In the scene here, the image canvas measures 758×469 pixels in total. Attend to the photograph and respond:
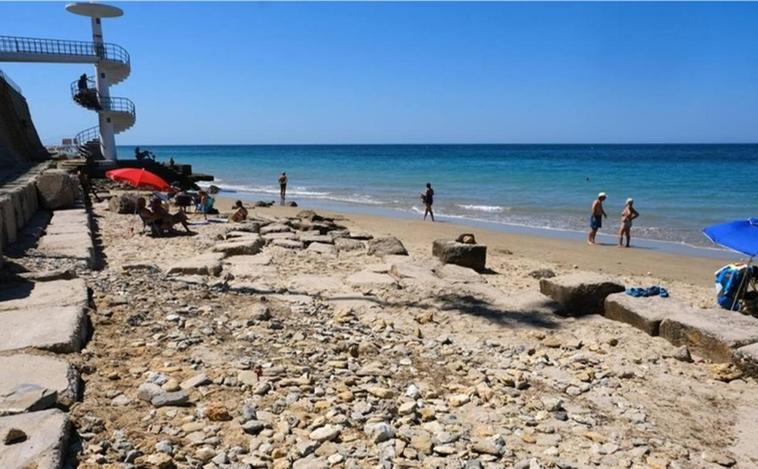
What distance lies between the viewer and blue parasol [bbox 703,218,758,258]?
21.6 feet

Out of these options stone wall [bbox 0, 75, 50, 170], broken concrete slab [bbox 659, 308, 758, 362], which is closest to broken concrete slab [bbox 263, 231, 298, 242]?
broken concrete slab [bbox 659, 308, 758, 362]

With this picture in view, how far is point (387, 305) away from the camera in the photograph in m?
6.48

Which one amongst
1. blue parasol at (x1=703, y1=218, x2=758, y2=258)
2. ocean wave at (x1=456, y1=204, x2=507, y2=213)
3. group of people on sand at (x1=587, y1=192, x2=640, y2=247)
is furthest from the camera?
ocean wave at (x1=456, y1=204, x2=507, y2=213)

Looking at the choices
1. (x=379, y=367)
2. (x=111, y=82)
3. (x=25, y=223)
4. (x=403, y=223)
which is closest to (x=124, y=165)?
(x=111, y=82)

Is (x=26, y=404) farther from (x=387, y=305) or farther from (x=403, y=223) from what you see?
(x=403, y=223)

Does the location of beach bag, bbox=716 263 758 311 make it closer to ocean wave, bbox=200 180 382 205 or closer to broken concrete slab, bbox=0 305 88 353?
broken concrete slab, bbox=0 305 88 353

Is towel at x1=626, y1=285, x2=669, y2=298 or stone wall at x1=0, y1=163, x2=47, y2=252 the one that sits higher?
stone wall at x1=0, y1=163, x2=47, y2=252

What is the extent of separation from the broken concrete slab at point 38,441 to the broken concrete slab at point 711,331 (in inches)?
210

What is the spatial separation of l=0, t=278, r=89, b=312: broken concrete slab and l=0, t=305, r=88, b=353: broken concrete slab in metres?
0.16

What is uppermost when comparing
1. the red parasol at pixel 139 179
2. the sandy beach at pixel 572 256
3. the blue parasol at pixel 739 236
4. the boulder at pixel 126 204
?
the red parasol at pixel 139 179

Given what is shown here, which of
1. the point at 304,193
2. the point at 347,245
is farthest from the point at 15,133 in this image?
the point at 347,245

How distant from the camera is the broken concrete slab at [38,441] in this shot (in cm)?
259

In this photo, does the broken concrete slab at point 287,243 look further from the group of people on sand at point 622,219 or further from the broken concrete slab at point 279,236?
the group of people on sand at point 622,219

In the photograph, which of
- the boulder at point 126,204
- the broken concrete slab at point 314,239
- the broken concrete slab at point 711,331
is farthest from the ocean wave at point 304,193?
the broken concrete slab at point 711,331
